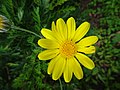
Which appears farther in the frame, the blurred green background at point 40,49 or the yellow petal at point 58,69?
the blurred green background at point 40,49

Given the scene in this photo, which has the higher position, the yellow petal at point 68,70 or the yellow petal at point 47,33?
the yellow petal at point 47,33

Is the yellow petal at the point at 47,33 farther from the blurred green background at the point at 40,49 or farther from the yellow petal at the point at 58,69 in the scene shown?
the blurred green background at the point at 40,49

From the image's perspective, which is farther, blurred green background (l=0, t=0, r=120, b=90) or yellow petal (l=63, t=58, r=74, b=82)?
blurred green background (l=0, t=0, r=120, b=90)

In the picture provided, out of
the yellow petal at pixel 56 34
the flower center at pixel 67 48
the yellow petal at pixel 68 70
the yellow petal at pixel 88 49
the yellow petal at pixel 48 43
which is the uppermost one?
the yellow petal at pixel 56 34

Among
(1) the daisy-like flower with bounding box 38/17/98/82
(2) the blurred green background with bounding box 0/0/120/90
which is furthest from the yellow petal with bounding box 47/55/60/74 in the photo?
(2) the blurred green background with bounding box 0/0/120/90

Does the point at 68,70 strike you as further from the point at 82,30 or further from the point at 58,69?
the point at 82,30

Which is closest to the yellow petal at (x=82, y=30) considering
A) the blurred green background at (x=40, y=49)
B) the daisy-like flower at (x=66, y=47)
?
the daisy-like flower at (x=66, y=47)

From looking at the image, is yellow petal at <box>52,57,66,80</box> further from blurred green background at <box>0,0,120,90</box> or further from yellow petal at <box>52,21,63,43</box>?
blurred green background at <box>0,0,120,90</box>
